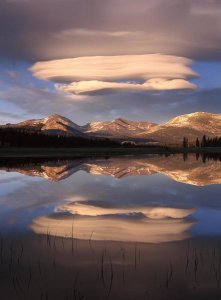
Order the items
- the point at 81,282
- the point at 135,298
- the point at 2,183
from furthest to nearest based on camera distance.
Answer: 1. the point at 2,183
2. the point at 81,282
3. the point at 135,298

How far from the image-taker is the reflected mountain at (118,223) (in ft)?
53.7

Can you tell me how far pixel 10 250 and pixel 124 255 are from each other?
338 centimetres

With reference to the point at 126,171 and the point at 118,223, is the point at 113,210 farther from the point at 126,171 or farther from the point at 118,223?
the point at 126,171

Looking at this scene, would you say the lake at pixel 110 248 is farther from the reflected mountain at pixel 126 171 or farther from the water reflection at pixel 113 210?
the reflected mountain at pixel 126 171

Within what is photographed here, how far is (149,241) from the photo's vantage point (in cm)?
1534

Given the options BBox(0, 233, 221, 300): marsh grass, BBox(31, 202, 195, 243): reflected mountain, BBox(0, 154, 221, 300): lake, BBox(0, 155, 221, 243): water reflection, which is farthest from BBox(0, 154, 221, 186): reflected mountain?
BBox(0, 233, 221, 300): marsh grass

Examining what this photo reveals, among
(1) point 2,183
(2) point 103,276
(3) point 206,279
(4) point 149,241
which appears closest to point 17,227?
(4) point 149,241

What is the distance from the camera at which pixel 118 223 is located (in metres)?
19.0

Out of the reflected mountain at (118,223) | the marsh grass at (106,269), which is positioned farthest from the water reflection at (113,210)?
the marsh grass at (106,269)

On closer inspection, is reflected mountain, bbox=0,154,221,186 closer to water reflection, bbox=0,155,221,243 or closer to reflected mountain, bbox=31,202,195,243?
water reflection, bbox=0,155,221,243

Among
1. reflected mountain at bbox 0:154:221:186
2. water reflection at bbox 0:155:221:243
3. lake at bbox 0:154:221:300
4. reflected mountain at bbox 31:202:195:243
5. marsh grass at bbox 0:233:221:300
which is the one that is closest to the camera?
marsh grass at bbox 0:233:221:300

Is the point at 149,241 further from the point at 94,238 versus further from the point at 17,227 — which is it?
the point at 17,227

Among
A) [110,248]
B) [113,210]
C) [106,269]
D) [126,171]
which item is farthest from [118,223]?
[126,171]

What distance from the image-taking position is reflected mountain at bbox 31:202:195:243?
16.4m
